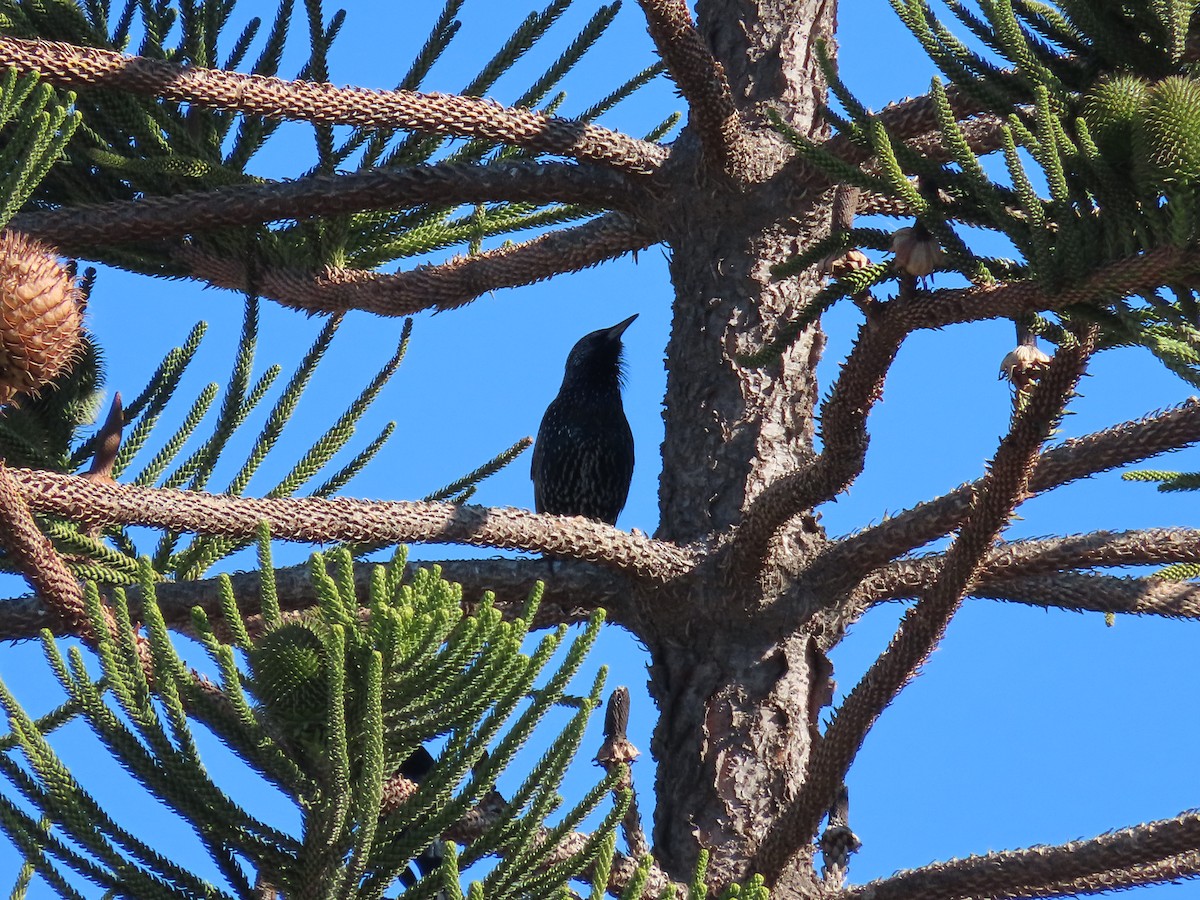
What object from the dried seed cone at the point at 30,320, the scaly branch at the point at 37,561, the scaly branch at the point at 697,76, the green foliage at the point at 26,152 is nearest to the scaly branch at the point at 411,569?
the scaly branch at the point at 37,561

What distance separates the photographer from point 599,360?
22.9 feet

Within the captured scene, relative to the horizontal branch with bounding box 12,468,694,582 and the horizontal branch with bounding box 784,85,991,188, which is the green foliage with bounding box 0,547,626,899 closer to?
the horizontal branch with bounding box 12,468,694,582

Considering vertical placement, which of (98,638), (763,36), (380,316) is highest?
(763,36)

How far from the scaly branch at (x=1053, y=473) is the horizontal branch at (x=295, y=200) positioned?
1.30 metres

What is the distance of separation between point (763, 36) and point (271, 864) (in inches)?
110

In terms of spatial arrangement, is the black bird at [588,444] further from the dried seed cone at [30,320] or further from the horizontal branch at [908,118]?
the dried seed cone at [30,320]

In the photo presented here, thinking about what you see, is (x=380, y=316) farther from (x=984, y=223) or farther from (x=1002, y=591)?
(x=984, y=223)

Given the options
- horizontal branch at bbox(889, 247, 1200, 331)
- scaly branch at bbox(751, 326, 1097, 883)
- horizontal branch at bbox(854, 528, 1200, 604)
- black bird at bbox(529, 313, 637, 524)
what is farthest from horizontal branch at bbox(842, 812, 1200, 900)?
black bird at bbox(529, 313, 637, 524)

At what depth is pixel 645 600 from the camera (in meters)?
3.67

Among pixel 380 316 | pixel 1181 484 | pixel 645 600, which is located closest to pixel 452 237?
pixel 380 316

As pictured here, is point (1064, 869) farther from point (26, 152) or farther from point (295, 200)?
point (295, 200)

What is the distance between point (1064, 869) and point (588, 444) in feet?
13.0

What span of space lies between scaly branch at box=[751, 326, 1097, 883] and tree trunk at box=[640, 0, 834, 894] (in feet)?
1.75

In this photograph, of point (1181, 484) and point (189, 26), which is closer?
point (1181, 484)
